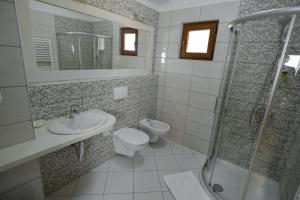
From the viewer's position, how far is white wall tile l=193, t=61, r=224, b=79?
209cm

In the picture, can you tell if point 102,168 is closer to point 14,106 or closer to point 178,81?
point 14,106

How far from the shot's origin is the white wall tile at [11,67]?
34.5 inches

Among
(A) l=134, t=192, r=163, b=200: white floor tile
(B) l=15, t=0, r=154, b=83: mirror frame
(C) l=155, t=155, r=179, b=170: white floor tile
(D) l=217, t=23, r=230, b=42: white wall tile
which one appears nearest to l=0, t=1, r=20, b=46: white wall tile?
(B) l=15, t=0, r=154, b=83: mirror frame

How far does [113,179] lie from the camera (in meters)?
1.83

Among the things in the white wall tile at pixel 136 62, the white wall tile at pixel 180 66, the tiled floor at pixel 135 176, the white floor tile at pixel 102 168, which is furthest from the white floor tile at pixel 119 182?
the white wall tile at pixel 180 66

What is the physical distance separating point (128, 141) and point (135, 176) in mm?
435

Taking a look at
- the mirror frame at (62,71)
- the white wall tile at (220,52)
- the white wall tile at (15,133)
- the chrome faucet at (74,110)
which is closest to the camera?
the white wall tile at (15,133)

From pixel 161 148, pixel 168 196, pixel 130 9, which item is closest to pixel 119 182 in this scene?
pixel 168 196

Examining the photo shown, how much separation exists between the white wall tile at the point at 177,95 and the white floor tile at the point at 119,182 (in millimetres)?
1322

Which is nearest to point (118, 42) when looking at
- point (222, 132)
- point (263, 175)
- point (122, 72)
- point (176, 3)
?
point (122, 72)

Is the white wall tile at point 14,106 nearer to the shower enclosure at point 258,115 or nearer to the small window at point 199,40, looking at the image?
the shower enclosure at point 258,115

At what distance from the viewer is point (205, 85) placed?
224 centimetres

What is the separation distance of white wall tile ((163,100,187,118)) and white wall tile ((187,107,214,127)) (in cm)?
10

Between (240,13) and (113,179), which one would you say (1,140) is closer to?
(113,179)
